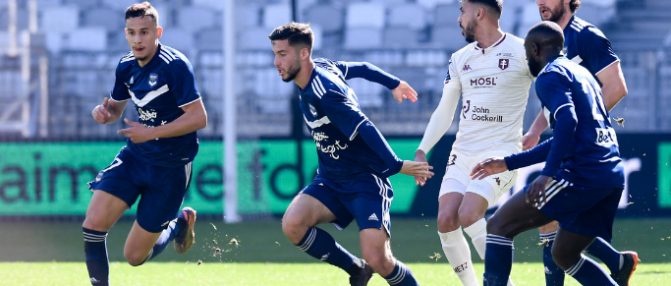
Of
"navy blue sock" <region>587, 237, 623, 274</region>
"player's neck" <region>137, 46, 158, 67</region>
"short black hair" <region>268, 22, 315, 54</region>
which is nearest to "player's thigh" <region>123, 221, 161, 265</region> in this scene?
→ "player's neck" <region>137, 46, 158, 67</region>

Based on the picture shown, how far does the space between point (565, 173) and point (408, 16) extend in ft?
36.9

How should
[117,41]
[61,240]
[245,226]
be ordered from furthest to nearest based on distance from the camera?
[117,41] < [245,226] < [61,240]

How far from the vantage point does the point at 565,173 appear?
375 cm

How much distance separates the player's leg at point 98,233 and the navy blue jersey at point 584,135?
2816mm

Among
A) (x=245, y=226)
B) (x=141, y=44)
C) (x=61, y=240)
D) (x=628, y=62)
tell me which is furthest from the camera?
(x=628, y=62)

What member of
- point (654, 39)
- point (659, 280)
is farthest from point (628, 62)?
point (659, 280)

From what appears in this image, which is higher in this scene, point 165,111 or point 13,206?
point 165,111

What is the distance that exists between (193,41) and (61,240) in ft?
20.7

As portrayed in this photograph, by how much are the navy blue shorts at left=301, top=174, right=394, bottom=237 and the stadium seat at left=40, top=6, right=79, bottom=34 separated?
11909 mm

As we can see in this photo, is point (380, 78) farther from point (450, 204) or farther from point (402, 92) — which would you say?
point (450, 204)

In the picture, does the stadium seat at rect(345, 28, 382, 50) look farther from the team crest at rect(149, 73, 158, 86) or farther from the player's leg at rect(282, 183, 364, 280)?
the player's leg at rect(282, 183, 364, 280)

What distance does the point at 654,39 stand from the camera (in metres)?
13.1

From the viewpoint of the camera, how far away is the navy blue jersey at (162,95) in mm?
4797

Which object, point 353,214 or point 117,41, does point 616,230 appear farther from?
point 117,41
